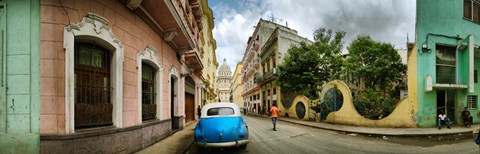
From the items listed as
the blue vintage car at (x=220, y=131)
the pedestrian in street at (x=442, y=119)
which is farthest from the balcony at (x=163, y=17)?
the pedestrian in street at (x=442, y=119)

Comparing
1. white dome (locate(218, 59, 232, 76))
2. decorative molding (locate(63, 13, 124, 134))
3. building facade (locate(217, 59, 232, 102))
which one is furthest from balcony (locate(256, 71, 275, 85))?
white dome (locate(218, 59, 232, 76))

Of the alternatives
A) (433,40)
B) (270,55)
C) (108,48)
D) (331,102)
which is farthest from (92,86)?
(270,55)

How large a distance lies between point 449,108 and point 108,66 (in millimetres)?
17355

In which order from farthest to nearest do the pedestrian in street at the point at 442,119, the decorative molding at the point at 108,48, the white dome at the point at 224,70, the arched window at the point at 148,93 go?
the white dome at the point at 224,70 < the pedestrian in street at the point at 442,119 < the arched window at the point at 148,93 < the decorative molding at the point at 108,48

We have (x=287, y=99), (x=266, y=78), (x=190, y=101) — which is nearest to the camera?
(x=190, y=101)

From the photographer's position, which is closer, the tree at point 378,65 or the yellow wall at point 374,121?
the yellow wall at point 374,121

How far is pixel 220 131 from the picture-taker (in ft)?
22.9

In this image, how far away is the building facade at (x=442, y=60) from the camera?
42.5 ft

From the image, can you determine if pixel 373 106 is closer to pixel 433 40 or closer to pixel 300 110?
pixel 433 40

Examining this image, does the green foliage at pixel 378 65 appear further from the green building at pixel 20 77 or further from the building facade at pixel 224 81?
the building facade at pixel 224 81

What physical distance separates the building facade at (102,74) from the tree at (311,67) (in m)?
14.2

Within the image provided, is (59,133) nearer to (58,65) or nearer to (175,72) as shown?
(58,65)

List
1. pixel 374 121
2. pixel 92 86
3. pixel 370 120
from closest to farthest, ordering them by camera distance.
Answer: pixel 92 86 → pixel 374 121 → pixel 370 120

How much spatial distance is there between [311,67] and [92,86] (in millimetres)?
18784
